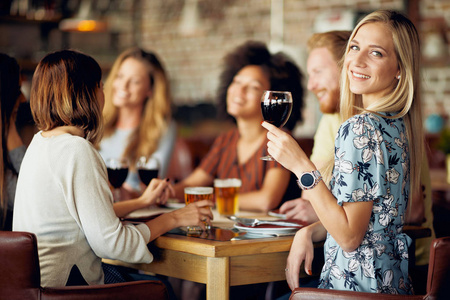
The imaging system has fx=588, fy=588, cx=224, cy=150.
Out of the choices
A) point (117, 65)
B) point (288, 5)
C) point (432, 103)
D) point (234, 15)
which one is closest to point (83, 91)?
point (117, 65)

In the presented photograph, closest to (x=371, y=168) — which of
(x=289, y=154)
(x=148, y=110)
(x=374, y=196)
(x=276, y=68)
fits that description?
(x=374, y=196)

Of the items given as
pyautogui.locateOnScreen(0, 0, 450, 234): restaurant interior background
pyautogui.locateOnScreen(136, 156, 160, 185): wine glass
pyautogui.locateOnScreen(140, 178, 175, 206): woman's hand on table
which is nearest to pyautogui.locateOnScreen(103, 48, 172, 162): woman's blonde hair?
pyautogui.locateOnScreen(136, 156, 160, 185): wine glass

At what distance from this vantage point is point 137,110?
3455 mm

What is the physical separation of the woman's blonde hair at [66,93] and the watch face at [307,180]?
0.62 m

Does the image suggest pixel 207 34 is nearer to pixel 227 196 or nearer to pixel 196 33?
pixel 196 33

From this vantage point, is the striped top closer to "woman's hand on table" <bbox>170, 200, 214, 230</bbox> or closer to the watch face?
"woman's hand on table" <bbox>170, 200, 214, 230</bbox>

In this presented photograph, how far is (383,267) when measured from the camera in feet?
5.14

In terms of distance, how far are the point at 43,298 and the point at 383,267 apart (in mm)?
872

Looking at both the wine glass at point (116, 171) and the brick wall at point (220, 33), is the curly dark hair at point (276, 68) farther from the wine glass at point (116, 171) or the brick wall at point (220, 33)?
the brick wall at point (220, 33)

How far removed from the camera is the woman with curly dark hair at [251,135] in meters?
2.57

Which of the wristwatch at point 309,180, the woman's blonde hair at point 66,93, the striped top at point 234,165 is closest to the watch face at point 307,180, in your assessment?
the wristwatch at point 309,180

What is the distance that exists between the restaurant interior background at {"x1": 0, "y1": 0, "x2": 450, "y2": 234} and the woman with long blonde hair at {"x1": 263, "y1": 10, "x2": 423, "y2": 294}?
3.59 m

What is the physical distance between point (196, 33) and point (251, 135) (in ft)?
15.0

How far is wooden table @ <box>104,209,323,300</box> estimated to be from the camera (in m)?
1.60
